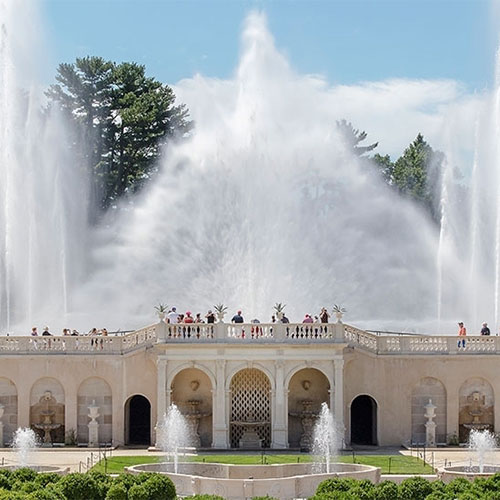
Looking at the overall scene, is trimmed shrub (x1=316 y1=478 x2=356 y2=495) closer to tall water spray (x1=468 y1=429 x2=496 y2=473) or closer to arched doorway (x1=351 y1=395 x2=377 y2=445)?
tall water spray (x1=468 y1=429 x2=496 y2=473)

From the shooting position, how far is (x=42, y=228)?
5903cm

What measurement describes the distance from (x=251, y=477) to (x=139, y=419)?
476 inches

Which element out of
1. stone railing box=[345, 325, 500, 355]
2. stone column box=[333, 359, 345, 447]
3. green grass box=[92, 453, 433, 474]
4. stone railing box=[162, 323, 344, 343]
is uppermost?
stone railing box=[162, 323, 344, 343]

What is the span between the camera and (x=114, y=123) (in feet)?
235

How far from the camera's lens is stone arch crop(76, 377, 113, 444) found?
149 ft

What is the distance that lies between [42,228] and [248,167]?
10264 mm

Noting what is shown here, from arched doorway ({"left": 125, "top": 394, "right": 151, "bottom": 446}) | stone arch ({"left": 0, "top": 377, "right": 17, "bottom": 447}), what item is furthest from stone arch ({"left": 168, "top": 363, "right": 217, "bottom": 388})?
stone arch ({"left": 0, "top": 377, "right": 17, "bottom": 447})

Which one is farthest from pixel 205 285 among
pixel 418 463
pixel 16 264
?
pixel 418 463

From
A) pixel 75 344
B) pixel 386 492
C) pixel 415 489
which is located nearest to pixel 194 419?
pixel 75 344

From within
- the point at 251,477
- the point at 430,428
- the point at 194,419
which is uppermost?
the point at 194,419

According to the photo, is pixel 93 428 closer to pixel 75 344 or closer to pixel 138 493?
pixel 75 344

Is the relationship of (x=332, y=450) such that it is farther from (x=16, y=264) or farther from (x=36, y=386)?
(x=16, y=264)

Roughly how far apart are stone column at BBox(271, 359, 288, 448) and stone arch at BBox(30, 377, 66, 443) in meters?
7.30

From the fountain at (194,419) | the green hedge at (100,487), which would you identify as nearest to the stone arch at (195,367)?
the fountain at (194,419)
